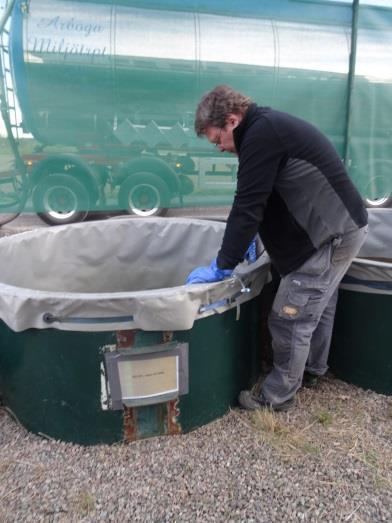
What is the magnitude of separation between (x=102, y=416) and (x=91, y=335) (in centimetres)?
37

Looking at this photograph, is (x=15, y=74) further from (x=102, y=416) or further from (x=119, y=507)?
(x=119, y=507)

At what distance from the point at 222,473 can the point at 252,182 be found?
1.11 m

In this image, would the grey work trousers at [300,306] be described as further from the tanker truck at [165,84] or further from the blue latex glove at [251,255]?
the tanker truck at [165,84]

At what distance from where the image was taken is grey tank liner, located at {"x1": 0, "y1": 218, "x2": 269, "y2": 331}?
68.0 inches

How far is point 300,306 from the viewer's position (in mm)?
1946

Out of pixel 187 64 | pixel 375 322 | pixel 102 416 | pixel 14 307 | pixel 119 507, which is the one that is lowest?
pixel 119 507

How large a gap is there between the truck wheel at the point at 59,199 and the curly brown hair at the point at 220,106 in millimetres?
3496

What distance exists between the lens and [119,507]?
1.65m

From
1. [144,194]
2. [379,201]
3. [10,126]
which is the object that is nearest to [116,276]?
[144,194]

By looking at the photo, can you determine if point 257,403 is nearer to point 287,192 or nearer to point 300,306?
point 300,306

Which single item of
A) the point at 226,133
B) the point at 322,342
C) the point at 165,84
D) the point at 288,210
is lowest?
the point at 322,342

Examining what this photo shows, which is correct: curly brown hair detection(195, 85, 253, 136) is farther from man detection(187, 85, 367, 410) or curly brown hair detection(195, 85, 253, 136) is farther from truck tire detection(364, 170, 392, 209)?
truck tire detection(364, 170, 392, 209)

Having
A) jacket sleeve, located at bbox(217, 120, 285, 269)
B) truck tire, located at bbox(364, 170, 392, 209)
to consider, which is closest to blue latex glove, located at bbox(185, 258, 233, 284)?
jacket sleeve, located at bbox(217, 120, 285, 269)

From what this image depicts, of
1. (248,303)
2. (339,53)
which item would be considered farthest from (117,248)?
(339,53)
